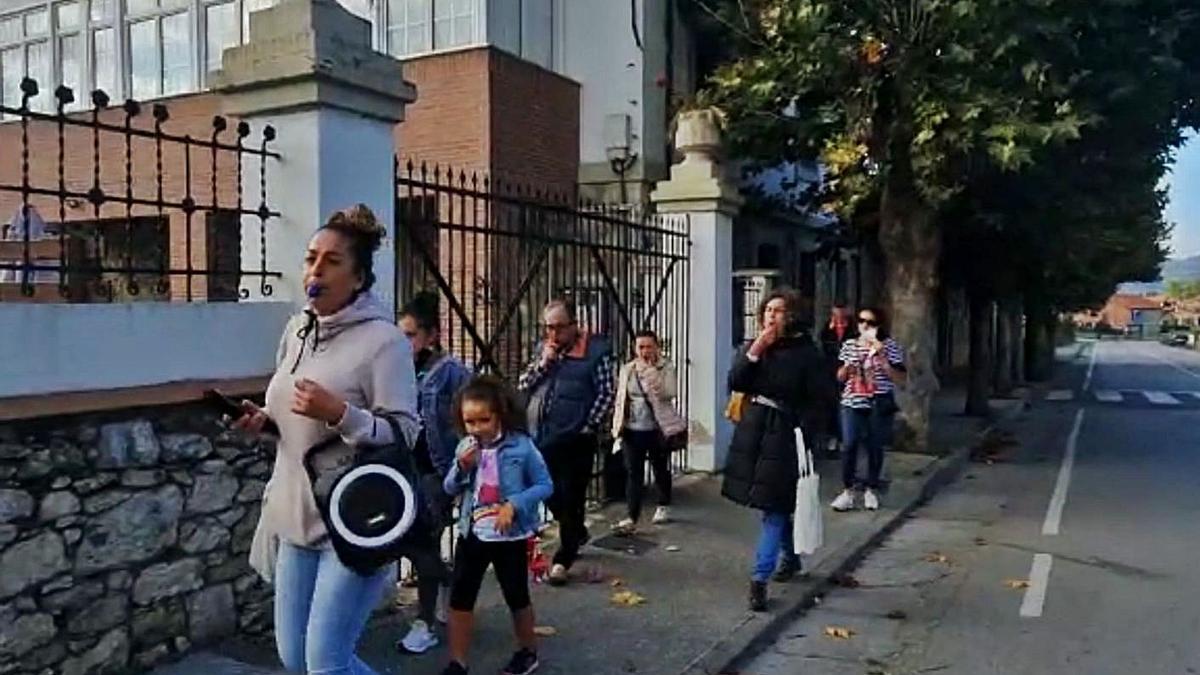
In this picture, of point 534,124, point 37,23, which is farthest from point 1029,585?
point 37,23

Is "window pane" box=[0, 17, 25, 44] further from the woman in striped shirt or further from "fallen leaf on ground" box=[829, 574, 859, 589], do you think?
"fallen leaf on ground" box=[829, 574, 859, 589]

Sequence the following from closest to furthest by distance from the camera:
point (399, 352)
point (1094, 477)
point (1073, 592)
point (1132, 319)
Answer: point (399, 352)
point (1073, 592)
point (1094, 477)
point (1132, 319)

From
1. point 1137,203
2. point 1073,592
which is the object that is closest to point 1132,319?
point 1137,203

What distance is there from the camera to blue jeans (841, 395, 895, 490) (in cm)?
960

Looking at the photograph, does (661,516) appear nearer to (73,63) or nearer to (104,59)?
(104,59)

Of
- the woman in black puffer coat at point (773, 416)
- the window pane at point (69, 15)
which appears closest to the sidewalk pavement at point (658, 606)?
the woman in black puffer coat at point (773, 416)

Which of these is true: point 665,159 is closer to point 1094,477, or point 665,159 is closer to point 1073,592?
point 1094,477

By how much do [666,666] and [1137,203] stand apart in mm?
13383

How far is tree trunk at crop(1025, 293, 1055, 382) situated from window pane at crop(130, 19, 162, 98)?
1921 centimetres

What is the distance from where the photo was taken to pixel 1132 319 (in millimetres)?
138375

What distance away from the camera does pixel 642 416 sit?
821cm

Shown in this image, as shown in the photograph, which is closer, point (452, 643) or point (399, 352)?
point (399, 352)

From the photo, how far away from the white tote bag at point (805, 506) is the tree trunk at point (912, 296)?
23.9 feet

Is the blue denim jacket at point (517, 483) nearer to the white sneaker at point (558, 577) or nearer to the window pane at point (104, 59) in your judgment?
the white sneaker at point (558, 577)
